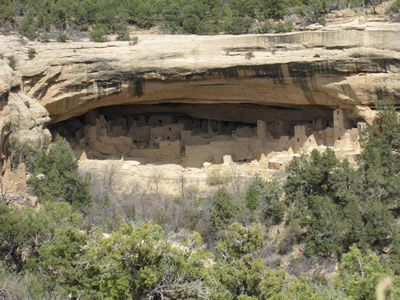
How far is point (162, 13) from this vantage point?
28.4 meters

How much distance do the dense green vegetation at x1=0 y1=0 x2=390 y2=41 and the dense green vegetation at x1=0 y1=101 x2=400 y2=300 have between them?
7.35m

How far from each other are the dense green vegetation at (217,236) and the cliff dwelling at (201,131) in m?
2.30

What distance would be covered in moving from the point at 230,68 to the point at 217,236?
568cm

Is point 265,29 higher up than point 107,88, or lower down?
higher up

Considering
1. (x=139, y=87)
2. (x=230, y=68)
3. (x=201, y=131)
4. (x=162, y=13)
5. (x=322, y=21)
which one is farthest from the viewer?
(x=162, y=13)

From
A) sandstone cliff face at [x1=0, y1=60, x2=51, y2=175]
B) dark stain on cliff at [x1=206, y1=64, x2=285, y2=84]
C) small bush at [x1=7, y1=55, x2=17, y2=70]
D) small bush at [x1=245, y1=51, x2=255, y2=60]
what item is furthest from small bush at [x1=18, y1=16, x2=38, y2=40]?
small bush at [x1=245, y1=51, x2=255, y2=60]

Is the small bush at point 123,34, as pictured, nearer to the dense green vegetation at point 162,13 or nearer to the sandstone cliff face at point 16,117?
the dense green vegetation at point 162,13

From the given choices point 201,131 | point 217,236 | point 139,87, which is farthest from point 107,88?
point 217,236

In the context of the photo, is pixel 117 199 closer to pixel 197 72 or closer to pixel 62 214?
pixel 197 72

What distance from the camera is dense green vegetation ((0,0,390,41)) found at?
26.0 m

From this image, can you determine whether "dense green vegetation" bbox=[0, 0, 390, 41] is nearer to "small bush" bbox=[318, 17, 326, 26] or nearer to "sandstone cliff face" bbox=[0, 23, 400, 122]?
"small bush" bbox=[318, 17, 326, 26]

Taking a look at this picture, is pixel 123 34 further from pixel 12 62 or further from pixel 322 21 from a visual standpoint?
pixel 322 21

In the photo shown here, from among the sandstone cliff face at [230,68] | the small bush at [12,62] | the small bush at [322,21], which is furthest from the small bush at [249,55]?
the small bush at [12,62]

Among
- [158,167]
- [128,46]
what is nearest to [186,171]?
[158,167]
